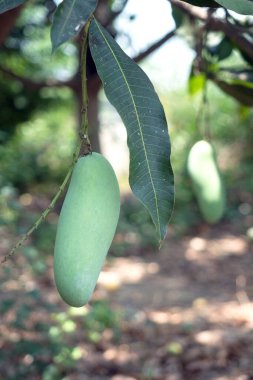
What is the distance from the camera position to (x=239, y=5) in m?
0.76

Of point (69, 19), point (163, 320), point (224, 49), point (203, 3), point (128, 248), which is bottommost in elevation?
point (128, 248)

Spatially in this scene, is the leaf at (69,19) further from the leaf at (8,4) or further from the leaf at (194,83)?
the leaf at (194,83)

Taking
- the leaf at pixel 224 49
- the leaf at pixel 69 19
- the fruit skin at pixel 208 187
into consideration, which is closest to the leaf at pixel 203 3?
the leaf at pixel 69 19

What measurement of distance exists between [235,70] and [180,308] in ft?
5.71

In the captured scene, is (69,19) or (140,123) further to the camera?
(140,123)

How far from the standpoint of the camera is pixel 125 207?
5.10 m

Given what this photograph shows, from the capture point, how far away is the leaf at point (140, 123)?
2.63 feet

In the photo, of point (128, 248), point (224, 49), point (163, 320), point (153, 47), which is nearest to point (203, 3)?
point (224, 49)

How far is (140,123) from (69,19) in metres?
0.18

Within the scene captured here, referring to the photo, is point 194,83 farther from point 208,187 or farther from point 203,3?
point 203,3

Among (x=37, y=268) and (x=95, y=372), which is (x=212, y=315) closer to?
(x=95, y=372)

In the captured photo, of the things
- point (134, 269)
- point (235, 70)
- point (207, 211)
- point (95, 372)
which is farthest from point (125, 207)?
point (207, 211)

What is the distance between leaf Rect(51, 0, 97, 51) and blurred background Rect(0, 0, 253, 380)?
0.64m

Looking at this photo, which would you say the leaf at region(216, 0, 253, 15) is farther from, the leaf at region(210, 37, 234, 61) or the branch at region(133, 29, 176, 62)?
the branch at region(133, 29, 176, 62)
